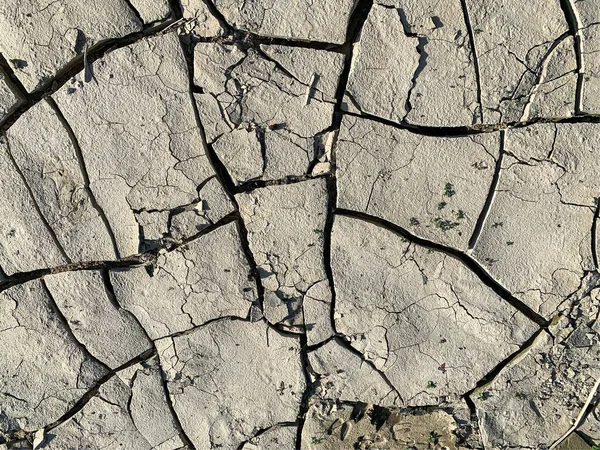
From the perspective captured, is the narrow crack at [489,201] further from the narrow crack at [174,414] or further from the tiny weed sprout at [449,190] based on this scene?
the narrow crack at [174,414]

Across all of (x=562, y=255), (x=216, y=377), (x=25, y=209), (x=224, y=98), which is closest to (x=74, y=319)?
(x=25, y=209)

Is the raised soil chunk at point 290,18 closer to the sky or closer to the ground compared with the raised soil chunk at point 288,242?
closer to the sky

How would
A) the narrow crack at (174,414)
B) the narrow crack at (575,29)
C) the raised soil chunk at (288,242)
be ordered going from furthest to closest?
the narrow crack at (174,414)
the raised soil chunk at (288,242)
the narrow crack at (575,29)

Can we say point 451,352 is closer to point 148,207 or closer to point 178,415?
point 178,415

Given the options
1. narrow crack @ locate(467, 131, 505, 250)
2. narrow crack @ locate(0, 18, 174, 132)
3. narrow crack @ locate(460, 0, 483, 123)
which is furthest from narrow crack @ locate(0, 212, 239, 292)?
narrow crack @ locate(460, 0, 483, 123)

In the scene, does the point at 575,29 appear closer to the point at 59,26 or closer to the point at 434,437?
the point at 434,437

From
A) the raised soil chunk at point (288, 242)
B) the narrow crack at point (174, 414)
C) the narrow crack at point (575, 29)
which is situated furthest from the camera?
the narrow crack at point (174, 414)

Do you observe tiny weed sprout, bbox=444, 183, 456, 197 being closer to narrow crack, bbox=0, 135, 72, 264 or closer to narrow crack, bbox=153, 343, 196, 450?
narrow crack, bbox=153, 343, 196, 450

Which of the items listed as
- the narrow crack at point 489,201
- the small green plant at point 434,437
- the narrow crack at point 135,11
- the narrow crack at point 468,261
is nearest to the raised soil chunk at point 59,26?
the narrow crack at point 135,11

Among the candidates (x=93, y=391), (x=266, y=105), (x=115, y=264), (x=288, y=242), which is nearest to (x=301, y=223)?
(x=288, y=242)
